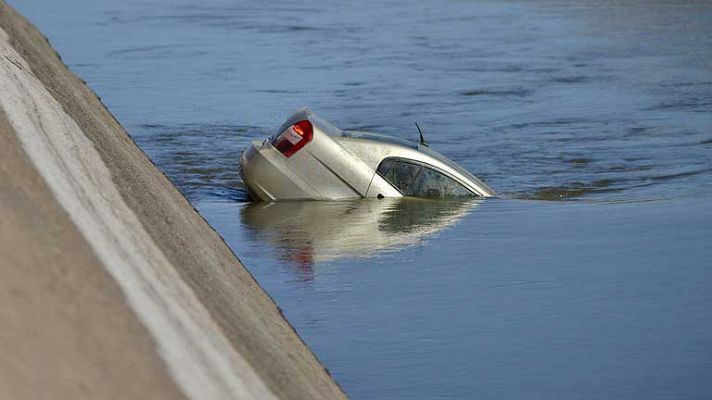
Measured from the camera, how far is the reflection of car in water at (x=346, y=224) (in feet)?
44.3

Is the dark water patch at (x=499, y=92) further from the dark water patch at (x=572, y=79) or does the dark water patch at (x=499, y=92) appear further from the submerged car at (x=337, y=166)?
the submerged car at (x=337, y=166)

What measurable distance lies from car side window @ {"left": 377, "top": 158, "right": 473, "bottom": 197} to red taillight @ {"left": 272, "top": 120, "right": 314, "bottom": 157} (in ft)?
3.03

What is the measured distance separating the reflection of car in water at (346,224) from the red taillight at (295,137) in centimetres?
67

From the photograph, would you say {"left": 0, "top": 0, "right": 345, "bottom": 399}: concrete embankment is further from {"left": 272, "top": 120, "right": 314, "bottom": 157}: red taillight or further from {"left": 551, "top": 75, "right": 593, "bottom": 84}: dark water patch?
{"left": 551, "top": 75, "right": 593, "bottom": 84}: dark water patch

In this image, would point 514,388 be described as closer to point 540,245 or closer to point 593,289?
point 593,289

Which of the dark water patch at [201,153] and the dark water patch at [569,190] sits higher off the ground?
the dark water patch at [569,190]

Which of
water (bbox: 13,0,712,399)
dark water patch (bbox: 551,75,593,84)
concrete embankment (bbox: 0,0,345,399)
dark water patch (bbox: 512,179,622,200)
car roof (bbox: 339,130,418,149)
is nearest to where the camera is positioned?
concrete embankment (bbox: 0,0,345,399)

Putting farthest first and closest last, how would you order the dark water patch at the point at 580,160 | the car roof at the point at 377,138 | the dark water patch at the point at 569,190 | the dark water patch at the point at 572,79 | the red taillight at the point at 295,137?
the dark water patch at the point at 572,79
the dark water patch at the point at 580,160
the dark water patch at the point at 569,190
the car roof at the point at 377,138
the red taillight at the point at 295,137

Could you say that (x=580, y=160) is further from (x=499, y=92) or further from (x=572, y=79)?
(x=572, y=79)

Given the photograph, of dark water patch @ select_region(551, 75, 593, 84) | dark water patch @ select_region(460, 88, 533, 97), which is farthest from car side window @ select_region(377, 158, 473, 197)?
dark water patch @ select_region(551, 75, 593, 84)

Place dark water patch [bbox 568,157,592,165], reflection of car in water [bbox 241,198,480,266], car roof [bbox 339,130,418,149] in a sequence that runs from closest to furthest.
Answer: reflection of car in water [bbox 241,198,480,266]
car roof [bbox 339,130,418,149]
dark water patch [bbox 568,157,592,165]

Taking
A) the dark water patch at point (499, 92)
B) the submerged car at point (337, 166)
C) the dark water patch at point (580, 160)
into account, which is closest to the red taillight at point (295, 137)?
the submerged car at point (337, 166)

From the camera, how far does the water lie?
1000 centimetres

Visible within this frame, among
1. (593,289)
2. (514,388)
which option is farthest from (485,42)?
(514,388)
